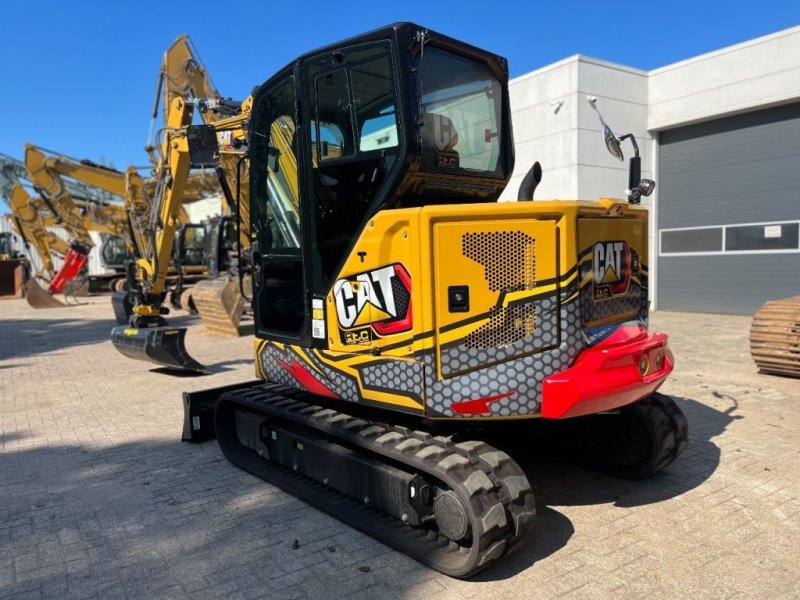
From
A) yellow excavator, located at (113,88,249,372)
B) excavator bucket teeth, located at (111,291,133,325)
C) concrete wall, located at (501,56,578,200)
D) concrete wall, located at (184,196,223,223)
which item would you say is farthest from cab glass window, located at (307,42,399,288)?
concrete wall, located at (184,196,223,223)

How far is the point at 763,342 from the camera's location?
7344 mm

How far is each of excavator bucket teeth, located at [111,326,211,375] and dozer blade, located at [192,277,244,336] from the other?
372cm

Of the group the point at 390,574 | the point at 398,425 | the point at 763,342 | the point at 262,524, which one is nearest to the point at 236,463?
the point at 262,524

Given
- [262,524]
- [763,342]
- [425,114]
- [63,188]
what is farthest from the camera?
[63,188]

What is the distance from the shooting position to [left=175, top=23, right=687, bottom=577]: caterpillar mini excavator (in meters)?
3.25

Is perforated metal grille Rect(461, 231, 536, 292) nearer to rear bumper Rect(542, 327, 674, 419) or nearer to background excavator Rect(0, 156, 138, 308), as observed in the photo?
rear bumper Rect(542, 327, 674, 419)

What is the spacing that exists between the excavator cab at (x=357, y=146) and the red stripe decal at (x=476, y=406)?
1.08 metres

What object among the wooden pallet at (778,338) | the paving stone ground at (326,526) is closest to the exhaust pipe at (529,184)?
the paving stone ground at (326,526)

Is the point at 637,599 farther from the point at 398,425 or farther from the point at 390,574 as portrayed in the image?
the point at 398,425

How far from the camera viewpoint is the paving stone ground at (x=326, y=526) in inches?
123

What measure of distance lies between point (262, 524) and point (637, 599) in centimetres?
→ 216

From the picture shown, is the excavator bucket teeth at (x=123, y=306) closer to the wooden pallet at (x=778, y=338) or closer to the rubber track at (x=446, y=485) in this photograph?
the rubber track at (x=446, y=485)

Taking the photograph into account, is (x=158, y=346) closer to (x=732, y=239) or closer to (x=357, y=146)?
(x=357, y=146)

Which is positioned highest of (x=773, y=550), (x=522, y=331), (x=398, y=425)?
(x=522, y=331)
